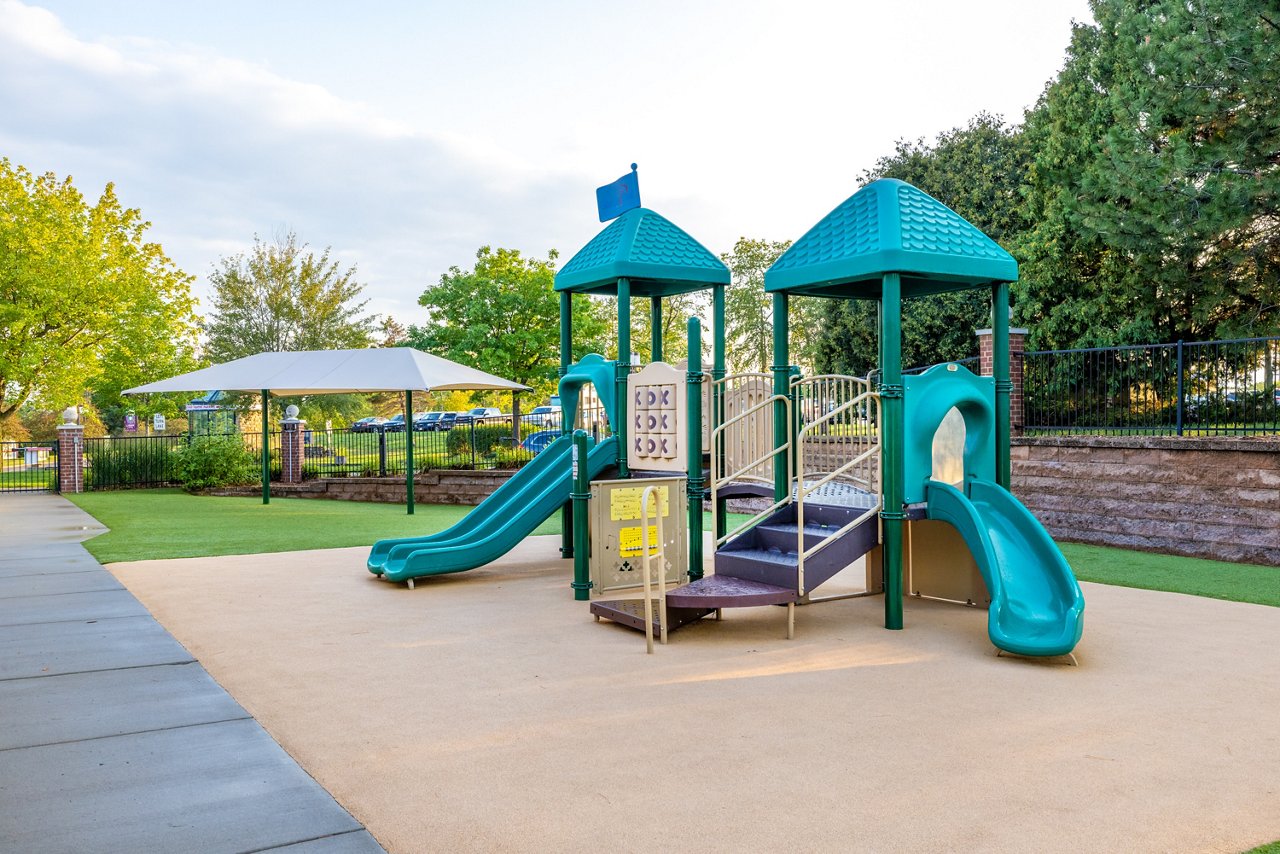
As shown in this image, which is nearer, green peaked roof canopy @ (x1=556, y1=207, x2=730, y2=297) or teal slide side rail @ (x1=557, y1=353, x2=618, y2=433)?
green peaked roof canopy @ (x1=556, y1=207, x2=730, y2=297)

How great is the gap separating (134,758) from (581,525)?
4.83 m

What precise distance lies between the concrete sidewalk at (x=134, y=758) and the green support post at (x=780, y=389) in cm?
490

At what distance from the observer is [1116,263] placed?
20344 millimetres

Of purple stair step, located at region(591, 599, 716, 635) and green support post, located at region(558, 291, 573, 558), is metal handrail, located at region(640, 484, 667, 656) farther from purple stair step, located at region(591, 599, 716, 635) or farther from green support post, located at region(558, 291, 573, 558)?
green support post, located at region(558, 291, 573, 558)

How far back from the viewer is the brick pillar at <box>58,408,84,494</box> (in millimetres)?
22969

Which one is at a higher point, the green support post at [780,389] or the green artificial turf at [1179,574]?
the green support post at [780,389]

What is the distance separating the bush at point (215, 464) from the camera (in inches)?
914

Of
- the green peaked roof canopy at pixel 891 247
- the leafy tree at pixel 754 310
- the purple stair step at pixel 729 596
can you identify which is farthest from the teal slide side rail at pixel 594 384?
the leafy tree at pixel 754 310

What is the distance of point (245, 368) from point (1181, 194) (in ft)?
63.6

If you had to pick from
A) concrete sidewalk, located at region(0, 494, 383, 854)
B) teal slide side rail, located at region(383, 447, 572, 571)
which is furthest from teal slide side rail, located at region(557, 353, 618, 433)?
concrete sidewalk, located at region(0, 494, 383, 854)

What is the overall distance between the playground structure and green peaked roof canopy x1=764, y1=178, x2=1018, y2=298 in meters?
0.02

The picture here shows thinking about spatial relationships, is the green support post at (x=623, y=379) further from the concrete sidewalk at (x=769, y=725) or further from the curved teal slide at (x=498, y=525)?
the concrete sidewalk at (x=769, y=725)

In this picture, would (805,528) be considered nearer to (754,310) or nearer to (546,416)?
(546,416)

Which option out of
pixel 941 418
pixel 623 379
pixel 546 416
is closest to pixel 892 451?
pixel 941 418
